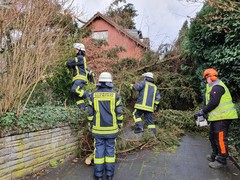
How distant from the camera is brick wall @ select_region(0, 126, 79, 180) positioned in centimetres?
321

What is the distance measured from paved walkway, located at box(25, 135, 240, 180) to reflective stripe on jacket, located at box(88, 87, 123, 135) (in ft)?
2.80

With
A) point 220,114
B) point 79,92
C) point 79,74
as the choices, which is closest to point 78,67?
point 79,74

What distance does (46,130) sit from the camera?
389 cm

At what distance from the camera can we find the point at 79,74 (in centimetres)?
564

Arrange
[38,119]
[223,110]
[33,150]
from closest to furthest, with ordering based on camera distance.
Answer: [33,150] → [38,119] → [223,110]

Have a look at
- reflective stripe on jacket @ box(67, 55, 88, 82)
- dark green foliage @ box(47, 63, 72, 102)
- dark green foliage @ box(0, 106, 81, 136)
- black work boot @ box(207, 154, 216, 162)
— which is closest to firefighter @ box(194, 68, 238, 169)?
black work boot @ box(207, 154, 216, 162)

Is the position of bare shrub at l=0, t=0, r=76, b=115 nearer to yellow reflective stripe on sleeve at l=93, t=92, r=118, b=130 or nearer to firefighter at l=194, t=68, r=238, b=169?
yellow reflective stripe on sleeve at l=93, t=92, r=118, b=130

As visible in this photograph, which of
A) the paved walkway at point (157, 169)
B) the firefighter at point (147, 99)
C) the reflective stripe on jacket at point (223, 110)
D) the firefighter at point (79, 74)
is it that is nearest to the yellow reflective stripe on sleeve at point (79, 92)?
the firefighter at point (79, 74)

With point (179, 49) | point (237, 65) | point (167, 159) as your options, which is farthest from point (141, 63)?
point (167, 159)

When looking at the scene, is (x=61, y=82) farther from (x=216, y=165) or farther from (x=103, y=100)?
(x=216, y=165)

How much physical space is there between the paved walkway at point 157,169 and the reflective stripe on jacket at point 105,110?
85 centimetres

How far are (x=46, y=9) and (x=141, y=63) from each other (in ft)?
23.8

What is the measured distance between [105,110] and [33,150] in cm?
140

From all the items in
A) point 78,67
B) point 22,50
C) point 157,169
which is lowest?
point 157,169
